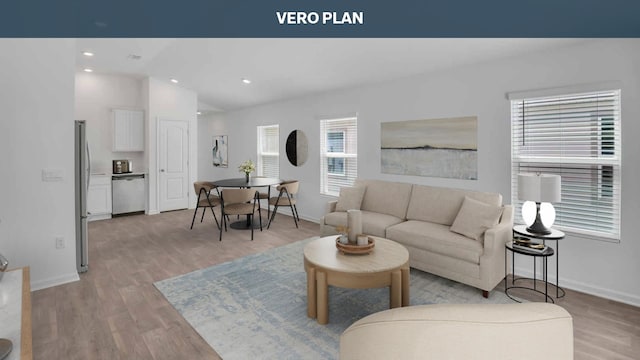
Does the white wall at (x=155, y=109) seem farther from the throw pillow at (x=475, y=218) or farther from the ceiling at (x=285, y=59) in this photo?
the throw pillow at (x=475, y=218)

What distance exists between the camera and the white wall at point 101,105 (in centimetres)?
614

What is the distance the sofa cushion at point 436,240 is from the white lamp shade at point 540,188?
0.62 m

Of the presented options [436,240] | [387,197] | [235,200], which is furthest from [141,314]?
[387,197]

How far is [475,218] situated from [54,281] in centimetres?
418

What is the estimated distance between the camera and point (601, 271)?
2994 millimetres

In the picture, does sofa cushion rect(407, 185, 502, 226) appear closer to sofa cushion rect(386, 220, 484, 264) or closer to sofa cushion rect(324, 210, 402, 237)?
sofa cushion rect(386, 220, 484, 264)

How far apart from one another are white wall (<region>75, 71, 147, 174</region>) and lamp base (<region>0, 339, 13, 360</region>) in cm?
590

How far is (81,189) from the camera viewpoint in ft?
11.2

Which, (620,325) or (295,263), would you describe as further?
(295,263)

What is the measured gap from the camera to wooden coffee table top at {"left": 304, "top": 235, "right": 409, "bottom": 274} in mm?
2459

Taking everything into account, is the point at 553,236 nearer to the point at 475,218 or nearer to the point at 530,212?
the point at 530,212

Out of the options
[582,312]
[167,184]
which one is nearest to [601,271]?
[582,312]
